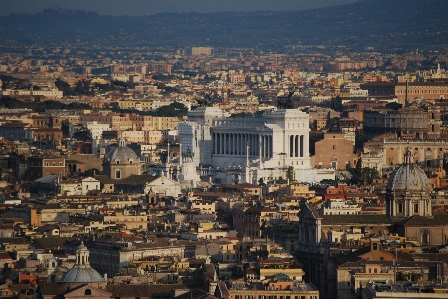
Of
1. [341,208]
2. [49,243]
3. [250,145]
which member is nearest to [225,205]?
[341,208]

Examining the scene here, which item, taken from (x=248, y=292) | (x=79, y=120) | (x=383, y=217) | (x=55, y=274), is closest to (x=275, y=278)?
(x=248, y=292)

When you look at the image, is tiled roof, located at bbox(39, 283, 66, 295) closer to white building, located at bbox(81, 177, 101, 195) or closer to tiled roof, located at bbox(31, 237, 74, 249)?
tiled roof, located at bbox(31, 237, 74, 249)

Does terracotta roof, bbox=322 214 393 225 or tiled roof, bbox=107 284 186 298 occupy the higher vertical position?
terracotta roof, bbox=322 214 393 225

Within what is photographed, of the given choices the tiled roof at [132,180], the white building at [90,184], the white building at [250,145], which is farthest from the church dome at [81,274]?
the white building at [250,145]

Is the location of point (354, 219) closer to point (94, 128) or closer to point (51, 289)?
point (51, 289)

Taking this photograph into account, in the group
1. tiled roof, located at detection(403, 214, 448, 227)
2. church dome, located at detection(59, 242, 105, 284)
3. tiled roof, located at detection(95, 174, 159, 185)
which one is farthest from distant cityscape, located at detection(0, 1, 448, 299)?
tiled roof, located at detection(95, 174, 159, 185)

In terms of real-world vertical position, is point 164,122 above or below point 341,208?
above
